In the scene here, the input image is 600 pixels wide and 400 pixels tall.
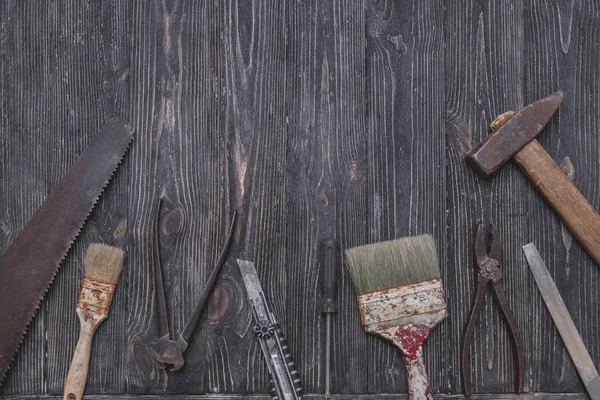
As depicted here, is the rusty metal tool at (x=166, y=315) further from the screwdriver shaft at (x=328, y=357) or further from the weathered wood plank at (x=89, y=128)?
the screwdriver shaft at (x=328, y=357)

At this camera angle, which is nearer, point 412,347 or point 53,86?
point 412,347

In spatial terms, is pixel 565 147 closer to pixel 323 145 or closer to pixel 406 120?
pixel 406 120

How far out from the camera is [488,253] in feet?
4.64

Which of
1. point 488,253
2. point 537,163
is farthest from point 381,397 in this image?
point 537,163

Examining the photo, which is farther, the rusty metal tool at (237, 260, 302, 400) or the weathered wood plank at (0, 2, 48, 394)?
the weathered wood plank at (0, 2, 48, 394)

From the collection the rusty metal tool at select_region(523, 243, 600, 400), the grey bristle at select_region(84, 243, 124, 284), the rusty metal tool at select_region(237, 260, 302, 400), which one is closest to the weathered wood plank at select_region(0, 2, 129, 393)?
the grey bristle at select_region(84, 243, 124, 284)

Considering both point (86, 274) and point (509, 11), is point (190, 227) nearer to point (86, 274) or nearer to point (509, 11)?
point (86, 274)

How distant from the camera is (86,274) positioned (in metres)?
1.41

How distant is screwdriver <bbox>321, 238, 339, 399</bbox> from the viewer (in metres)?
1.36

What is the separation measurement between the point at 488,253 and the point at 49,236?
1.01 m

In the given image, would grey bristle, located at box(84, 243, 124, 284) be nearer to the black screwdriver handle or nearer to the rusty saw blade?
the rusty saw blade

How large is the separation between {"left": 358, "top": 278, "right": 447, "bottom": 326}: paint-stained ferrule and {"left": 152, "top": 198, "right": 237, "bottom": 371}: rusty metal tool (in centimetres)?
34

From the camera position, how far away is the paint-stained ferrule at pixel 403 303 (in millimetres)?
1362

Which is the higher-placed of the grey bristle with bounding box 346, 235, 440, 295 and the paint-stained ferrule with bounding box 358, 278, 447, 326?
the grey bristle with bounding box 346, 235, 440, 295
